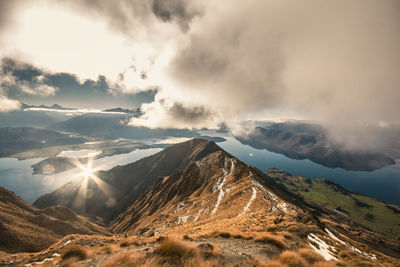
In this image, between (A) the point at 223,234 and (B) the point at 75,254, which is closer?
(B) the point at 75,254

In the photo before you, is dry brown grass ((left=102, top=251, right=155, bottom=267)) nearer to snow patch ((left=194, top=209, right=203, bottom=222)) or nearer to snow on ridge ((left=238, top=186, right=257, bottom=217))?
snow on ridge ((left=238, top=186, right=257, bottom=217))

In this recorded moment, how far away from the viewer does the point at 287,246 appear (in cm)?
1146

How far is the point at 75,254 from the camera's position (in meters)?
9.66

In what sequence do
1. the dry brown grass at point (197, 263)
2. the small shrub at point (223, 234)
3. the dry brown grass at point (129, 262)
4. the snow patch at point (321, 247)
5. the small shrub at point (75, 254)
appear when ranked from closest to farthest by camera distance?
the dry brown grass at point (197, 263) → the dry brown grass at point (129, 262) → the small shrub at point (75, 254) → the snow patch at point (321, 247) → the small shrub at point (223, 234)

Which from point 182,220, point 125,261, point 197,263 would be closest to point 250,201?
point 182,220

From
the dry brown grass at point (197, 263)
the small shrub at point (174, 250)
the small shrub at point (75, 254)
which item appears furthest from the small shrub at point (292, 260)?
the small shrub at point (75, 254)

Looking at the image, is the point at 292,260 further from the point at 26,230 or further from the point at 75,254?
the point at 26,230

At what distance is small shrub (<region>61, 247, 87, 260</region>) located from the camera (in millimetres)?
9461

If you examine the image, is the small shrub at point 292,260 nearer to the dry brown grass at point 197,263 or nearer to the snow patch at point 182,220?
the dry brown grass at point 197,263

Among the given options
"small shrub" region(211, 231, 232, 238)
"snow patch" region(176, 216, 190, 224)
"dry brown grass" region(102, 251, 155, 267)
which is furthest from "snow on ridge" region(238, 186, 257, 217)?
"dry brown grass" region(102, 251, 155, 267)

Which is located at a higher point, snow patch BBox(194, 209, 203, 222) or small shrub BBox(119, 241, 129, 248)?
small shrub BBox(119, 241, 129, 248)

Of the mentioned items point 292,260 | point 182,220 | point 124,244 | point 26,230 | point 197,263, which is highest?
point 197,263

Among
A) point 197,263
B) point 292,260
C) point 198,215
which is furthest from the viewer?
point 198,215

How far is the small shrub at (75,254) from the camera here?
9.46 m
